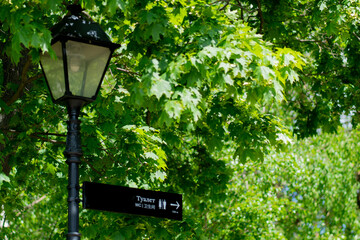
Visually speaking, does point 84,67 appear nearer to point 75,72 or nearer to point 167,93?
point 75,72

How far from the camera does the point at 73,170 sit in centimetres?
501

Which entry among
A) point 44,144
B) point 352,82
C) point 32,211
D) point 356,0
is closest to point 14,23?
point 44,144

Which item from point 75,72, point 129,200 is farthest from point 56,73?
point 129,200

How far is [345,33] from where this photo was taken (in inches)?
364

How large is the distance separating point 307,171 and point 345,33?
372 inches

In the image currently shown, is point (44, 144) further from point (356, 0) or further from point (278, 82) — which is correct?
point (356, 0)

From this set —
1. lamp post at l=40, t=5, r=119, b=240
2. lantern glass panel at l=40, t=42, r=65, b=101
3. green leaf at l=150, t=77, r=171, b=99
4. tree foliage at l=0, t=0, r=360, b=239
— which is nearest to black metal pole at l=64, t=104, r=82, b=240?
lamp post at l=40, t=5, r=119, b=240

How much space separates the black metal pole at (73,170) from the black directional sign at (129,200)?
21cm

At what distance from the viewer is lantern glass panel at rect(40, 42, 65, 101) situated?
499 cm

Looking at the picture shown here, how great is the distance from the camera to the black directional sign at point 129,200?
5.19 meters

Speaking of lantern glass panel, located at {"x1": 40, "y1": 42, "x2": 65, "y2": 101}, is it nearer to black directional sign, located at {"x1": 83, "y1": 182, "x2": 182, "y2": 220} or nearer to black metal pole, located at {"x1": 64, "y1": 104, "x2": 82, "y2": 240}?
black metal pole, located at {"x1": 64, "y1": 104, "x2": 82, "y2": 240}

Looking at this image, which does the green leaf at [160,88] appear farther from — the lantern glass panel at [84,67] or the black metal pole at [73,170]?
the black metal pole at [73,170]

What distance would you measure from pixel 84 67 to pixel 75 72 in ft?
0.28

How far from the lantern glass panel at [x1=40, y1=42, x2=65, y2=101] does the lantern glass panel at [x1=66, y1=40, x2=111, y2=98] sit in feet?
0.33
